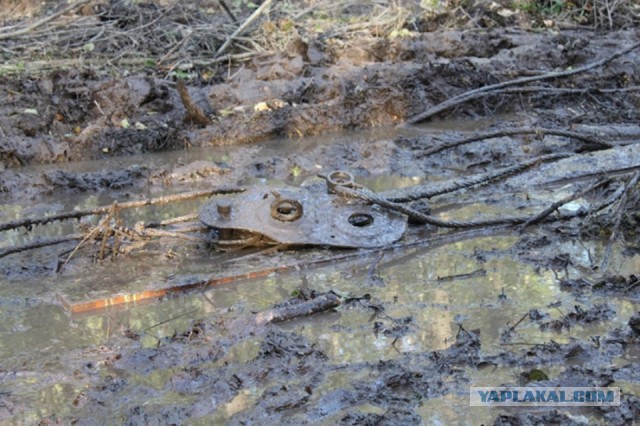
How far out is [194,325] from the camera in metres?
4.41

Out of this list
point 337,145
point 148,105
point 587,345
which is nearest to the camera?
point 587,345

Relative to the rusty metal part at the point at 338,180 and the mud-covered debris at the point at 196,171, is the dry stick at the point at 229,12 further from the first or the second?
the rusty metal part at the point at 338,180

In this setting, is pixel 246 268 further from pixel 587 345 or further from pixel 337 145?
pixel 337 145

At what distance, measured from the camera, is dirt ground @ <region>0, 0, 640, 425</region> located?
12.6ft

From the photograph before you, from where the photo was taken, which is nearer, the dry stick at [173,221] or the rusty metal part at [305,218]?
the rusty metal part at [305,218]

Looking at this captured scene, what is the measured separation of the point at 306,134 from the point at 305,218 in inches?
117

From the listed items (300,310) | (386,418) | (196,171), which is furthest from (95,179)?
(386,418)

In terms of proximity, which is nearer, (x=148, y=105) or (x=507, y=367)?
(x=507, y=367)

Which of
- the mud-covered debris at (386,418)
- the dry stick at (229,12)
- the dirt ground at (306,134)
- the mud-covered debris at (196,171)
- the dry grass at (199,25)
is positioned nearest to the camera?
the mud-covered debris at (386,418)

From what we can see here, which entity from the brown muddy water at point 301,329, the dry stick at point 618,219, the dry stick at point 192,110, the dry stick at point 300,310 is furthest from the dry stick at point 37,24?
the dry stick at point 618,219

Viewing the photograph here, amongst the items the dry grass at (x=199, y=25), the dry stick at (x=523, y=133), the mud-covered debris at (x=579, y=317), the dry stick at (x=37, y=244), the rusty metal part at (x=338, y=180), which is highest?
the mud-covered debris at (x=579, y=317)

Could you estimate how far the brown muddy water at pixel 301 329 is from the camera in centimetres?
371

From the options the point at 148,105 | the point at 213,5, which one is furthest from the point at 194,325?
the point at 213,5

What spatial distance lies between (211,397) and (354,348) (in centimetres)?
75
